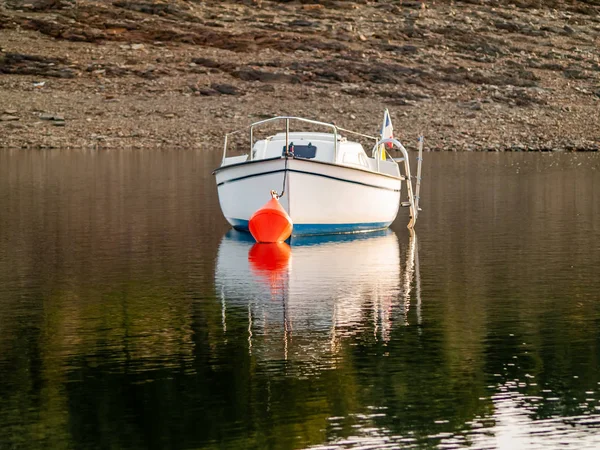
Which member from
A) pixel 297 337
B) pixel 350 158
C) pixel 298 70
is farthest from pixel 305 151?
pixel 298 70

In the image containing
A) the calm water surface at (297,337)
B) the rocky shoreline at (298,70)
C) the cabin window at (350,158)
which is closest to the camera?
the calm water surface at (297,337)

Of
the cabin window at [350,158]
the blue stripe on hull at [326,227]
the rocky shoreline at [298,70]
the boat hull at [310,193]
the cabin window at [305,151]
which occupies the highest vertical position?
the rocky shoreline at [298,70]

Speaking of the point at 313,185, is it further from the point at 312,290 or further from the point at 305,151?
the point at 312,290

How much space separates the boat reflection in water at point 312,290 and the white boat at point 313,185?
64 cm

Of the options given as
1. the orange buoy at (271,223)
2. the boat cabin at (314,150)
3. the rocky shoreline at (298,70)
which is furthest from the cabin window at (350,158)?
the rocky shoreline at (298,70)

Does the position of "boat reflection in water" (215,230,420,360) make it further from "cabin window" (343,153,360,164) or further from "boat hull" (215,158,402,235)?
"cabin window" (343,153,360,164)

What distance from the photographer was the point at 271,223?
2467 centimetres

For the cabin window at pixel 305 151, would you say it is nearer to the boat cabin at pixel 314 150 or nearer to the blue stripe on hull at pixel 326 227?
the boat cabin at pixel 314 150

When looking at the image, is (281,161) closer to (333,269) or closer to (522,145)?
(333,269)

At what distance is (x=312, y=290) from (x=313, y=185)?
800 centimetres

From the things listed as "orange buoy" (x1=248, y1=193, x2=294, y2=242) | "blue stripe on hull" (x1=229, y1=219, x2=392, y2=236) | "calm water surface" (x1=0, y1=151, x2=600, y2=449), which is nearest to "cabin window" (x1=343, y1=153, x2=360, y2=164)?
"blue stripe on hull" (x1=229, y1=219, x2=392, y2=236)

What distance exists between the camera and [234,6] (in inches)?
4368

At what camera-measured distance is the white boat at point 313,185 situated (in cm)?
2553

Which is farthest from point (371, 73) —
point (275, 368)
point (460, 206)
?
point (275, 368)
